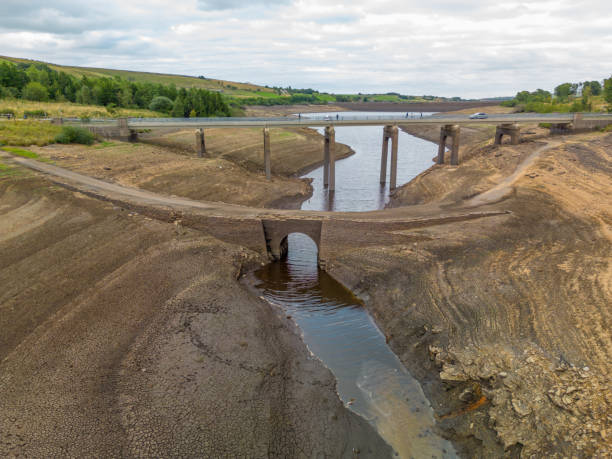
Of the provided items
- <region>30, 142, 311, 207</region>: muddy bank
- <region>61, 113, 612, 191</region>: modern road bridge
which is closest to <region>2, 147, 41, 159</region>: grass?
<region>30, 142, 311, 207</region>: muddy bank

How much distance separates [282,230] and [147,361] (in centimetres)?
1735

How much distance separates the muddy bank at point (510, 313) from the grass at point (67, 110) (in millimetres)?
70242

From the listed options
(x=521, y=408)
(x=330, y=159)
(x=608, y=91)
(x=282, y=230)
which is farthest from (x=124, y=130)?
(x=608, y=91)

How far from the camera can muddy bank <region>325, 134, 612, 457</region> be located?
55.9ft

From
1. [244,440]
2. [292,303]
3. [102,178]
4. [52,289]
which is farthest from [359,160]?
[244,440]

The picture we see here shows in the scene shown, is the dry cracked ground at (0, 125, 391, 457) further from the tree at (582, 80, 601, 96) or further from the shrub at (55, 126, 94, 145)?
the tree at (582, 80, 601, 96)

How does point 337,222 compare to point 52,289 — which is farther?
point 337,222

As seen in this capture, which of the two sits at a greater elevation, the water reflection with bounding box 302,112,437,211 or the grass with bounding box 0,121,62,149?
the grass with bounding box 0,121,62,149

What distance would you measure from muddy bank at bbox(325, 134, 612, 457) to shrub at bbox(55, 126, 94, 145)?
45.1m

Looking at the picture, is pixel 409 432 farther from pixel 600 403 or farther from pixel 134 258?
pixel 134 258

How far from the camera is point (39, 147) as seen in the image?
5656 centimetres

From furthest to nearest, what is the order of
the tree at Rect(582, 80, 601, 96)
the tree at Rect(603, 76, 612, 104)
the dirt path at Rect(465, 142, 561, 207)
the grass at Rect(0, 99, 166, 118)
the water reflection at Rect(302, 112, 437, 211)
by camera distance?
the tree at Rect(582, 80, 601, 96) → the tree at Rect(603, 76, 612, 104) → the grass at Rect(0, 99, 166, 118) → the water reflection at Rect(302, 112, 437, 211) → the dirt path at Rect(465, 142, 561, 207)

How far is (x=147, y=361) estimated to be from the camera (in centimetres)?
2034

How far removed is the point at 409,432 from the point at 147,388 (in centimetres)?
1152
